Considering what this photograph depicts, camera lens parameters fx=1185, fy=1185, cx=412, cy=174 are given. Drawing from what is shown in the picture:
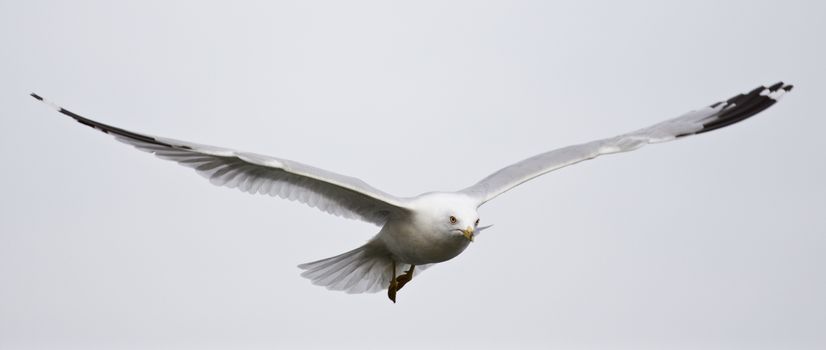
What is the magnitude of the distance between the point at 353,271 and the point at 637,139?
186cm

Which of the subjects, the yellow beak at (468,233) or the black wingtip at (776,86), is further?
the black wingtip at (776,86)

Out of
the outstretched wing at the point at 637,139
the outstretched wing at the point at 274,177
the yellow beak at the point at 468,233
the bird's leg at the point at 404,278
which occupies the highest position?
the outstretched wing at the point at 637,139

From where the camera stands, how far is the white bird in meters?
5.80

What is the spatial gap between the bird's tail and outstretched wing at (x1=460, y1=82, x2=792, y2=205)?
2.52ft

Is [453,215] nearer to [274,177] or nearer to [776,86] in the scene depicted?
[274,177]

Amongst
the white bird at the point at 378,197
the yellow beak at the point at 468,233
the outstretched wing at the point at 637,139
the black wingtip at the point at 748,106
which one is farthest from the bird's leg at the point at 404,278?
the black wingtip at the point at 748,106

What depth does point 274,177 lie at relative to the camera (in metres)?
6.16

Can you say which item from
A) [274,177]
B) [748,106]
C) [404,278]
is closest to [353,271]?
[404,278]

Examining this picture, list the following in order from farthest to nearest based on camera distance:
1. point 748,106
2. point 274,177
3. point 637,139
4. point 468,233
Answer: point 748,106 → point 637,139 → point 274,177 → point 468,233

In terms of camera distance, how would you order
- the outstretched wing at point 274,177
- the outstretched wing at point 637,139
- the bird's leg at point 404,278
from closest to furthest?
the outstretched wing at point 274,177
the outstretched wing at point 637,139
the bird's leg at point 404,278

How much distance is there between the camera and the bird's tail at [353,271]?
22.2ft

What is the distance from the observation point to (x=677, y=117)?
25.2ft

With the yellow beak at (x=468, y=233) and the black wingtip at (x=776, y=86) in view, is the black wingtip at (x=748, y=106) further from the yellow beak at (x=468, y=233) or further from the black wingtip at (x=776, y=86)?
the yellow beak at (x=468, y=233)

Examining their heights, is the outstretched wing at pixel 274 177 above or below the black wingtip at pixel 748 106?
below
